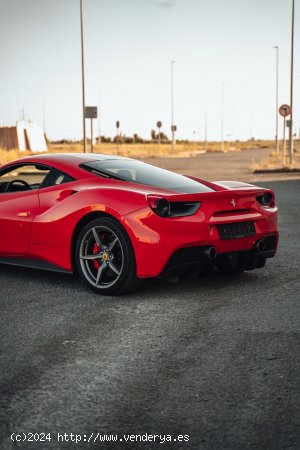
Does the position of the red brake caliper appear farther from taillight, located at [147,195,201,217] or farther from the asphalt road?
taillight, located at [147,195,201,217]

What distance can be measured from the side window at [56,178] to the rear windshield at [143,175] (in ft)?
0.62

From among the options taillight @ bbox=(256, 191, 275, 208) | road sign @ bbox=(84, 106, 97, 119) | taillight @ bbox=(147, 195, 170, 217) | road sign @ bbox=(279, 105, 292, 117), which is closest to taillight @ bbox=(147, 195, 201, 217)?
taillight @ bbox=(147, 195, 170, 217)

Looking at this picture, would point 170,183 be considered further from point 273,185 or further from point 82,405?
point 273,185

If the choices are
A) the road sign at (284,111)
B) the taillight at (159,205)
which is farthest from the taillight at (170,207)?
the road sign at (284,111)

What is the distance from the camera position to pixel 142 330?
552 centimetres

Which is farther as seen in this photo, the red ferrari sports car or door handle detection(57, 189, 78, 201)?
door handle detection(57, 189, 78, 201)

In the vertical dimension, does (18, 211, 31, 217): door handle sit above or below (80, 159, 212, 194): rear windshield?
below

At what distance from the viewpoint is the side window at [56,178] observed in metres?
7.22

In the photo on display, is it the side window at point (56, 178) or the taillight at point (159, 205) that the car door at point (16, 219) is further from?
the taillight at point (159, 205)

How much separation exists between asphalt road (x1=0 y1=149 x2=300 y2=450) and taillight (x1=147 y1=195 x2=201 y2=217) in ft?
2.45

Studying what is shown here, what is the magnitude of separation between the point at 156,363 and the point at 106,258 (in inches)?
86.5

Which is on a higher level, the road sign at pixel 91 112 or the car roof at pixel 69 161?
the road sign at pixel 91 112

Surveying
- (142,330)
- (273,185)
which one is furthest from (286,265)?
(273,185)

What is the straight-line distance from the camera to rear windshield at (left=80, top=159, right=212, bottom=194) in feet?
22.7
